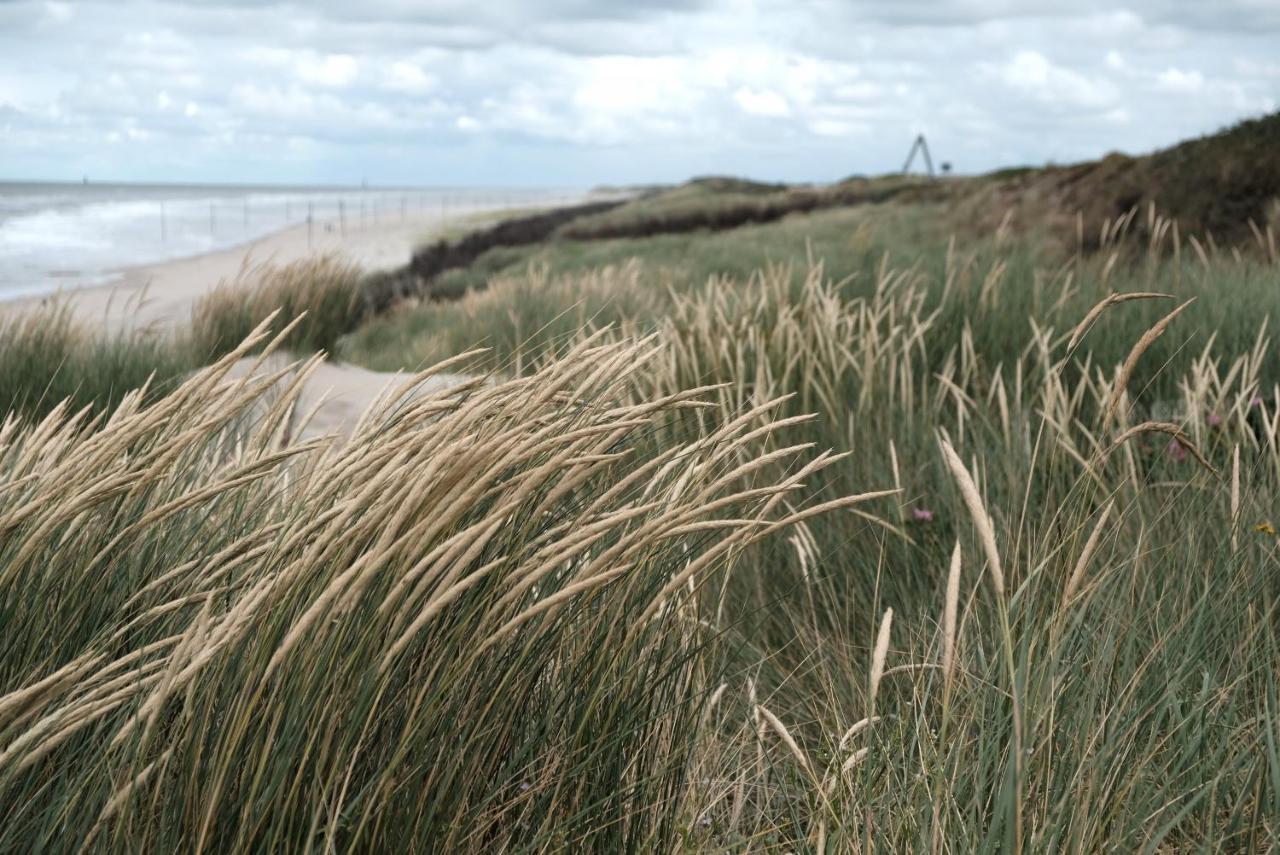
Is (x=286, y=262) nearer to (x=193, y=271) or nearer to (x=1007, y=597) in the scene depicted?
(x=193, y=271)

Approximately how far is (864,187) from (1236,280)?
27253 millimetres

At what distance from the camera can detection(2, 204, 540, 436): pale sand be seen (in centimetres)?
605

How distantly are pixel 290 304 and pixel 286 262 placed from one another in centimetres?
1818

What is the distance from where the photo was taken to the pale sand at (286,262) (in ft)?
19.9

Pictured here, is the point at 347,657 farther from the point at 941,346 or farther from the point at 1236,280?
the point at 1236,280

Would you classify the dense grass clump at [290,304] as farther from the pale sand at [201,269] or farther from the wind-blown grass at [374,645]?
the wind-blown grass at [374,645]

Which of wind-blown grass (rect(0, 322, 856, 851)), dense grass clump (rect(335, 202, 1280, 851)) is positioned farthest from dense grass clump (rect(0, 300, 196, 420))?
wind-blown grass (rect(0, 322, 856, 851))

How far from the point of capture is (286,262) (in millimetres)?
26625

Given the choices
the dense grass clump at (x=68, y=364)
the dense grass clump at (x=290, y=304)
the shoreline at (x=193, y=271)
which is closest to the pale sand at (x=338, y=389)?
the dense grass clump at (x=290, y=304)

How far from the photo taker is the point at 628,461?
2.72 m

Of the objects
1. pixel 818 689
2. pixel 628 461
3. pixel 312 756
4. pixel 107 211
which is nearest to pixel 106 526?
pixel 312 756

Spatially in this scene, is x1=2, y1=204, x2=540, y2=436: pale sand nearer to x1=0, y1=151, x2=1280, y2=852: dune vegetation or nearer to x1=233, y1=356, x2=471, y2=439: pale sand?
x1=233, y1=356, x2=471, y2=439: pale sand

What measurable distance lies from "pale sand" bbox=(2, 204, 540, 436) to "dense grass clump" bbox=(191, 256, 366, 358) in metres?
0.25

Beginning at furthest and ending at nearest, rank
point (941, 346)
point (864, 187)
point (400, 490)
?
point (864, 187), point (941, 346), point (400, 490)
